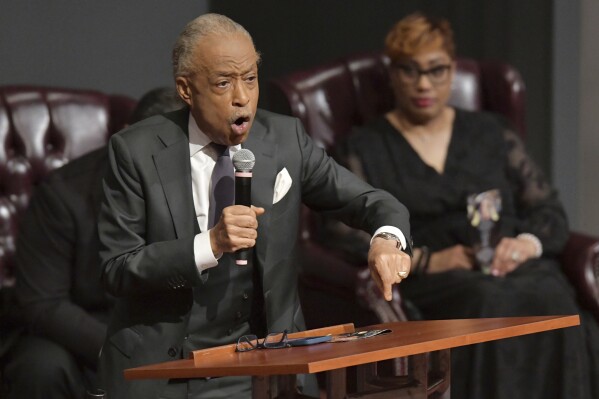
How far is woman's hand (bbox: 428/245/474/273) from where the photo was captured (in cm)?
408

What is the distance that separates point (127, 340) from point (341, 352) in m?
0.57

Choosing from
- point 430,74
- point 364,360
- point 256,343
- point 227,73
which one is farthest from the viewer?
point 430,74

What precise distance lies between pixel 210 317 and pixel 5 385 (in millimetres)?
1392

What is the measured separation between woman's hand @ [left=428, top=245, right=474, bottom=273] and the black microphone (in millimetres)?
1831

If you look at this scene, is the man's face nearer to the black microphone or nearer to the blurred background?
the black microphone

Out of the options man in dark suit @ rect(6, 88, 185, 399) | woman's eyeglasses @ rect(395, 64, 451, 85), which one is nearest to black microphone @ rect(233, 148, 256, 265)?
man in dark suit @ rect(6, 88, 185, 399)

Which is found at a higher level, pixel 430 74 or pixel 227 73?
pixel 227 73

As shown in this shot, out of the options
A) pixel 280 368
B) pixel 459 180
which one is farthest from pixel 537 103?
pixel 280 368

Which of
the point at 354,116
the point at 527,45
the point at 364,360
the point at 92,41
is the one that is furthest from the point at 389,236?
the point at 527,45

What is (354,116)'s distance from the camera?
4473 millimetres

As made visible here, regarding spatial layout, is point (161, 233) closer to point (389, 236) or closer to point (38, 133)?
point (389, 236)

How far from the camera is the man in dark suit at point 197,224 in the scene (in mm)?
2438

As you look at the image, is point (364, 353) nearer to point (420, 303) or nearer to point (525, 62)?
point (420, 303)

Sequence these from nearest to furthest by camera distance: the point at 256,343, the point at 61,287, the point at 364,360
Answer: the point at 364,360, the point at 256,343, the point at 61,287
